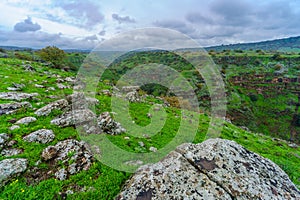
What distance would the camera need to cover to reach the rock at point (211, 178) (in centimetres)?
548

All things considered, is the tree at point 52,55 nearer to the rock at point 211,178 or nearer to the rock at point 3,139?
the rock at point 3,139

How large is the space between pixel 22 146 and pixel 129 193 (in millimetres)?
6644

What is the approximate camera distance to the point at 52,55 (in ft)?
128

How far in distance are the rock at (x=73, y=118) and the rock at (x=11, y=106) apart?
11.4 feet

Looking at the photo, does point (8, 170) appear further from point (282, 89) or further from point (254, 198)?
point (282, 89)

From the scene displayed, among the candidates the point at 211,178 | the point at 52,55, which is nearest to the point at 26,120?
the point at 211,178

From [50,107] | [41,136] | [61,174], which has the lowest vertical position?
[61,174]

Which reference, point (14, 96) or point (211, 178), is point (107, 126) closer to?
point (211, 178)

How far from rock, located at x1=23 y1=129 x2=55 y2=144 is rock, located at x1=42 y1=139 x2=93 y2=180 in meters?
0.96

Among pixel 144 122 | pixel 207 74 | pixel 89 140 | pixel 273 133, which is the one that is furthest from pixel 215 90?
pixel 89 140

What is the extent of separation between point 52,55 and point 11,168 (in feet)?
128

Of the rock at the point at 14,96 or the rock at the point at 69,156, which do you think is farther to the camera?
the rock at the point at 14,96

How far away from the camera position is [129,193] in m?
5.72

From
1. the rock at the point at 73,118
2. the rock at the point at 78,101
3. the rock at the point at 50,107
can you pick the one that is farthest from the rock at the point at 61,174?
the rock at the point at 78,101
